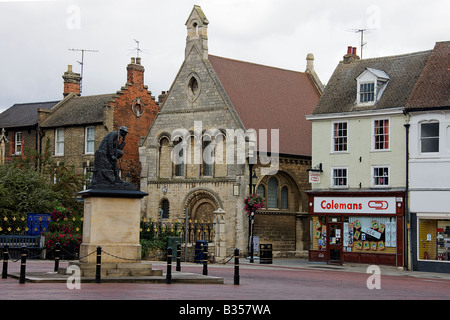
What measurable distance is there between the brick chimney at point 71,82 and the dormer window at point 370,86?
27.2 meters

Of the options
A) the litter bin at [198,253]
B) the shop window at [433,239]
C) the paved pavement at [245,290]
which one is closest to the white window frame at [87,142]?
the litter bin at [198,253]

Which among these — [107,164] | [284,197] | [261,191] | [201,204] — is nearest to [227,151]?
[261,191]

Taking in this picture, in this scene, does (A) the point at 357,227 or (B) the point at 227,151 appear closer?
(A) the point at 357,227

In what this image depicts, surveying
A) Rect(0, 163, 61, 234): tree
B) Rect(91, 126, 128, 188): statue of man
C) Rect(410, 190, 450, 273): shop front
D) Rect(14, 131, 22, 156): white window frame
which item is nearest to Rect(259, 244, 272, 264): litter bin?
Rect(410, 190, 450, 273): shop front

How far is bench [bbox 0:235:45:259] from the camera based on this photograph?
A: 3838 centimetres

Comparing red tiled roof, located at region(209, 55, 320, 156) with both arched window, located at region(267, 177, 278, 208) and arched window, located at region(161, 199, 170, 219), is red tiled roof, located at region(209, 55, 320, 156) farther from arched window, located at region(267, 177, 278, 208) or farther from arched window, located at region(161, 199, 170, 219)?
arched window, located at region(161, 199, 170, 219)

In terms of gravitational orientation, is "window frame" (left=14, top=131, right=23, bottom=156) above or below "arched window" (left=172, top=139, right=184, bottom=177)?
above

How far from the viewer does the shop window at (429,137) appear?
37719 mm

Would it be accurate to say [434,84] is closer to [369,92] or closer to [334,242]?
[369,92]

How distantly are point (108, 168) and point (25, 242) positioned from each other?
607 inches

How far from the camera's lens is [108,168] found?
991 inches

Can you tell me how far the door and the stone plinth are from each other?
59.0 feet

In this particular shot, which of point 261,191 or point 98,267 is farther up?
point 261,191
